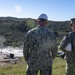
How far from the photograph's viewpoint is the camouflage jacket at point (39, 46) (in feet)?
25.0

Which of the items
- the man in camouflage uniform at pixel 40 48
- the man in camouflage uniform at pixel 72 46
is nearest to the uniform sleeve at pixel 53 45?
the man in camouflage uniform at pixel 40 48

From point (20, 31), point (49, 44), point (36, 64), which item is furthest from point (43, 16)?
point (20, 31)

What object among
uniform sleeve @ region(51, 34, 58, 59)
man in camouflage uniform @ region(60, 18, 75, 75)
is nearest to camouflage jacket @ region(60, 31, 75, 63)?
man in camouflage uniform @ region(60, 18, 75, 75)

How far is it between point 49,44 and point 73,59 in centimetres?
79

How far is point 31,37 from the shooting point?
7.67 m

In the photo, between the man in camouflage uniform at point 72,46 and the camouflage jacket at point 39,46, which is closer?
the man in camouflage uniform at point 72,46

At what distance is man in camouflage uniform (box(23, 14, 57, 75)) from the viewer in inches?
300

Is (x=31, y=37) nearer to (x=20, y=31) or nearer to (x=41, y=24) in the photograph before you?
(x=41, y=24)

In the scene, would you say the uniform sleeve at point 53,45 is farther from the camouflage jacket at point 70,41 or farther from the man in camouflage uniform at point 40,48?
the camouflage jacket at point 70,41


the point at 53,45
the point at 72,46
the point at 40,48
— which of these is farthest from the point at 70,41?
the point at 40,48

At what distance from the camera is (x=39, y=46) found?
7.64 meters

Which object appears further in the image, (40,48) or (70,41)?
(40,48)

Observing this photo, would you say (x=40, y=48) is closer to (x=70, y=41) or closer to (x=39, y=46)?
(x=39, y=46)

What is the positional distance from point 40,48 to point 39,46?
0.21ft
